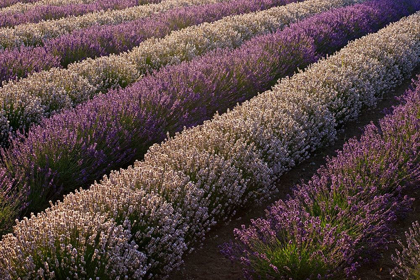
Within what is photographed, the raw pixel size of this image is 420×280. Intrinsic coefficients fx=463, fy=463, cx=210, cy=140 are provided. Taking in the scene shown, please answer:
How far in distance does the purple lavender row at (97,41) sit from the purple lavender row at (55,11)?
1.98 metres

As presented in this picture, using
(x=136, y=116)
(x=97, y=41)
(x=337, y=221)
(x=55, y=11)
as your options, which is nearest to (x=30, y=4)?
(x=55, y=11)

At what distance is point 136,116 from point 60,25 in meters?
5.38

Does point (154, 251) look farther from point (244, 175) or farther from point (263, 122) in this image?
point (263, 122)

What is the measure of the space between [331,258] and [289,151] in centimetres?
178

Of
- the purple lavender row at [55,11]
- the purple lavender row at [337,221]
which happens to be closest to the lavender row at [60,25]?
the purple lavender row at [55,11]

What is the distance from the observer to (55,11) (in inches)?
430

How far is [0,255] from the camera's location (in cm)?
250

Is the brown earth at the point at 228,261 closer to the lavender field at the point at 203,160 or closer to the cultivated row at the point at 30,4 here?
the lavender field at the point at 203,160

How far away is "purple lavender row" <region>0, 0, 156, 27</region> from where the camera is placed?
9.62 meters

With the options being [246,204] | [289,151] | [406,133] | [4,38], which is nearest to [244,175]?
[246,204]

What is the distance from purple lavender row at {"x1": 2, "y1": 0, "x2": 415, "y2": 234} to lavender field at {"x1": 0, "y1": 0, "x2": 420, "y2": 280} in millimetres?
23

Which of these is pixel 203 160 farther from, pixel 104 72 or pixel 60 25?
pixel 60 25

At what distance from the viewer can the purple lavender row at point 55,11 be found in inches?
379

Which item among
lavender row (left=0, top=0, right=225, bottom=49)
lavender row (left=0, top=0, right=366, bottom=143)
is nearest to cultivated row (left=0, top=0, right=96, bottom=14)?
lavender row (left=0, top=0, right=225, bottom=49)
